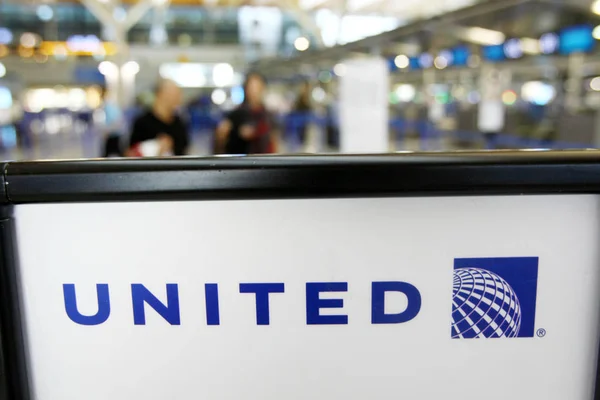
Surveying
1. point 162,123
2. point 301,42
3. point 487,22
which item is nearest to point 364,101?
point 162,123

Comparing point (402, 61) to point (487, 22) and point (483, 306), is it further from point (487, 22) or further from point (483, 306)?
point (483, 306)

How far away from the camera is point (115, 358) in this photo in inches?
38.8

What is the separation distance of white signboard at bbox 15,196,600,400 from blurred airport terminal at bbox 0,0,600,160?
2.53 meters

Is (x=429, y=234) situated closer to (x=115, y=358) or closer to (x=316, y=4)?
(x=115, y=358)

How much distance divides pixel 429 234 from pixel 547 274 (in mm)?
214

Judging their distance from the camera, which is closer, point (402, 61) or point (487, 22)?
point (487, 22)

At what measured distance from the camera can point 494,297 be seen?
94 centimetres

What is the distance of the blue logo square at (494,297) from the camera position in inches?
36.8

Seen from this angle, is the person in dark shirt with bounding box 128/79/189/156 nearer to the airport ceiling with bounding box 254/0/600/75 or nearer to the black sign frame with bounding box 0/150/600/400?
the airport ceiling with bounding box 254/0/600/75

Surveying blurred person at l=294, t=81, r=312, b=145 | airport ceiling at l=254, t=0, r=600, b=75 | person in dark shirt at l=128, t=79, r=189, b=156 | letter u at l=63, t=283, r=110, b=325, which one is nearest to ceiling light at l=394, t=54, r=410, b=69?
airport ceiling at l=254, t=0, r=600, b=75

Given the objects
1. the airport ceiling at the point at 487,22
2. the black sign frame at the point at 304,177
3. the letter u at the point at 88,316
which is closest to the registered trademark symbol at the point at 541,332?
the black sign frame at the point at 304,177

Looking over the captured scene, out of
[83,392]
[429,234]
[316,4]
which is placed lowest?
[83,392]

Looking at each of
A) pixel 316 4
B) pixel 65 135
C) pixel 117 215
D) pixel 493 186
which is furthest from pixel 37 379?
pixel 316 4

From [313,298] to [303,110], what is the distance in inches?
384
